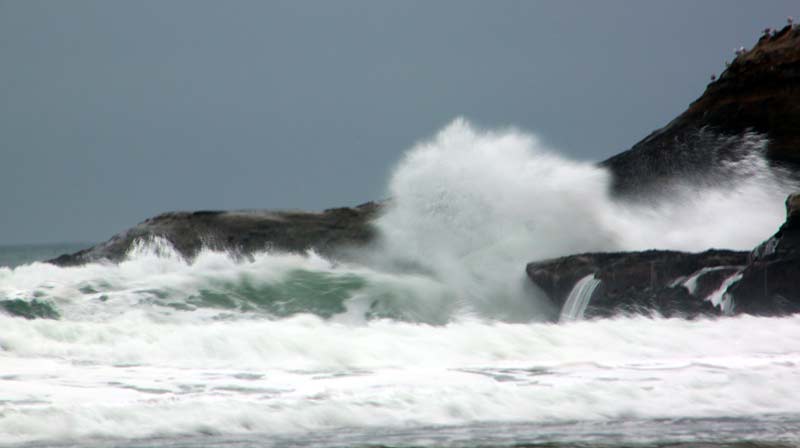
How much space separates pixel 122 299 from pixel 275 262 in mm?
2968

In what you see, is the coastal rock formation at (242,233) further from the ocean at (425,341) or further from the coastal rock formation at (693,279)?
the coastal rock formation at (693,279)

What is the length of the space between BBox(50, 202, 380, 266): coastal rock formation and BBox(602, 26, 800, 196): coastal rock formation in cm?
486

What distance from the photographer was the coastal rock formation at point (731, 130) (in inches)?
756

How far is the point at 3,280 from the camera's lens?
18.0 meters

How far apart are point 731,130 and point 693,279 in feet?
23.0

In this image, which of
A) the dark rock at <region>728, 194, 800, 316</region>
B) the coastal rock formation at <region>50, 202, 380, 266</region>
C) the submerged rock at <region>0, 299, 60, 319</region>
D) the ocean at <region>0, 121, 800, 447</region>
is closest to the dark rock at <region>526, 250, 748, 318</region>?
the dark rock at <region>728, 194, 800, 316</region>

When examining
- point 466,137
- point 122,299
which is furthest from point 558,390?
point 466,137

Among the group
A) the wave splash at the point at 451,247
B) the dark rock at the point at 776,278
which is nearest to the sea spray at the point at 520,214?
the wave splash at the point at 451,247

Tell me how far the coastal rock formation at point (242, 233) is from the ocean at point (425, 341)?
1.08 feet

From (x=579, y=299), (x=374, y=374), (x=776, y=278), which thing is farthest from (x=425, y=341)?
(x=776, y=278)

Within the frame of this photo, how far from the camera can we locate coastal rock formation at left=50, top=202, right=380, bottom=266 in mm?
19125

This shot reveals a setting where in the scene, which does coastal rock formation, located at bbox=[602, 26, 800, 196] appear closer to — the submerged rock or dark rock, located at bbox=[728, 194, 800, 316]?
dark rock, located at bbox=[728, 194, 800, 316]

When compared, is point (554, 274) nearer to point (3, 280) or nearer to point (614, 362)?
point (614, 362)

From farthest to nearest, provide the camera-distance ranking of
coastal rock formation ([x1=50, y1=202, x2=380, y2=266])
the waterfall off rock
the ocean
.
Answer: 1. coastal rock formation ([x1=50, y1=202, x2=380, y2=266])
2. the waterfall off rock
3. the ocean
